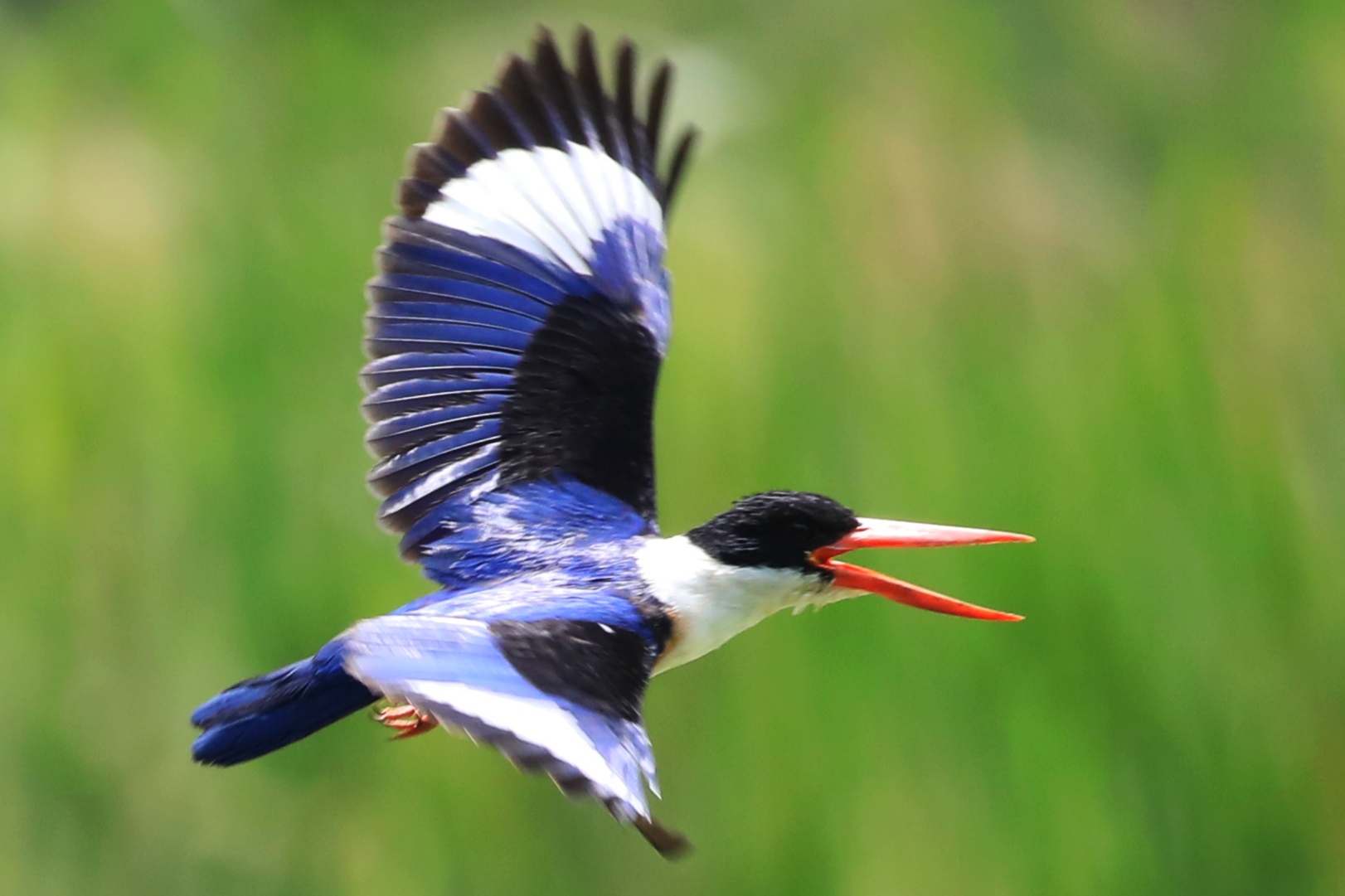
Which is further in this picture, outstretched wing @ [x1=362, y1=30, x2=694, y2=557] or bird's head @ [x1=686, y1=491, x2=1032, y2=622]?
outstretched wing @ [x1=362, y1=30, x2=694, y2=557]

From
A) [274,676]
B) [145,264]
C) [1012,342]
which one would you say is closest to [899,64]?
[1012,342]

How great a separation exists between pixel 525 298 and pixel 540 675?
1.85 ft

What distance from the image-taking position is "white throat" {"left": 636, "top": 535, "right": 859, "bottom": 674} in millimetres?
1395

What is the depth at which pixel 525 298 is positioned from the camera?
169cm

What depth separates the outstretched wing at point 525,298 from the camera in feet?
5.19

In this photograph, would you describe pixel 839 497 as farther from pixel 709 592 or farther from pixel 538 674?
pixel 538 674

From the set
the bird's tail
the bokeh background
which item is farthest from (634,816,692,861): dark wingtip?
the bokeh background

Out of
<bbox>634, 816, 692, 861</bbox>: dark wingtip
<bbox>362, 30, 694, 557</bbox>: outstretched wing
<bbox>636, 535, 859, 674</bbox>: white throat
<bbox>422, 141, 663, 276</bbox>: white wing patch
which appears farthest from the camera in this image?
<bbox>422, 141, 663, 276</bbox>: white wing patch

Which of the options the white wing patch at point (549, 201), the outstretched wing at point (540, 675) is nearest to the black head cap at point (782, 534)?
the outstretched wing at point (540, 675)

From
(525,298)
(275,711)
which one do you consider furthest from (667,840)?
(525,298)

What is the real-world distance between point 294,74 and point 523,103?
3.96 feet

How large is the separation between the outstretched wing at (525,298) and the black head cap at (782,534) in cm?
13

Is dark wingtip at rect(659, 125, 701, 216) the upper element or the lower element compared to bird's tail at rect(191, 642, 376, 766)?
upper

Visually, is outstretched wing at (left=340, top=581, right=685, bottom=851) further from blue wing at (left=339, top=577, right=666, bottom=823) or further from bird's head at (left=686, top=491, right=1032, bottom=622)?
bird's head at (left=686, top=491, right=1032, bottom=622)
